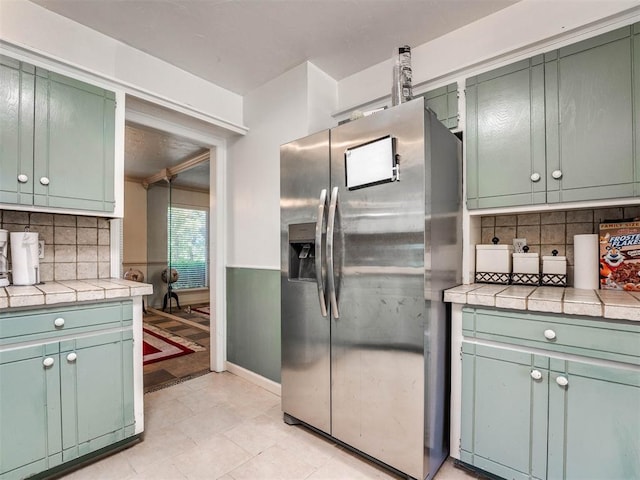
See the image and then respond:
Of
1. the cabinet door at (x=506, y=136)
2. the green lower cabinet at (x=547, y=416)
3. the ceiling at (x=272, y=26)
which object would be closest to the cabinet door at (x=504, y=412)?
the green lower cabinet at (x=547, y=416)

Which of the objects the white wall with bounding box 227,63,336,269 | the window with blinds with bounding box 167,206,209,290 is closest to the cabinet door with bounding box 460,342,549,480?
the white wall with bounding box 227,63,336,269

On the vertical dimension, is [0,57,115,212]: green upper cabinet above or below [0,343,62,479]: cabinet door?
above

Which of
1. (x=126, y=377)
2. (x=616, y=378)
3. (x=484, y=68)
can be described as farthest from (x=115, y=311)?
(x=484, y=68)

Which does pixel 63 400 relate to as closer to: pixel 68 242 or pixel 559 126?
pixel 68 242

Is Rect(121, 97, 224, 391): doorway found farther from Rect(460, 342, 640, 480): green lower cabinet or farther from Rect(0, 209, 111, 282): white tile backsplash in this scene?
Rect(460, 342, 640, 480): green lower cabinet

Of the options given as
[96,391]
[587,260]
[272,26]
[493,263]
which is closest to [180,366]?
[96,391]

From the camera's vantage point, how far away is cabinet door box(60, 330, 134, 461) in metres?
1.54

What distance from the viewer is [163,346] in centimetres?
364

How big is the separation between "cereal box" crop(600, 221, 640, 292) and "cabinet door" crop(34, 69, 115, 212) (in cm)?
287

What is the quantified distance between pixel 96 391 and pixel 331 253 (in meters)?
1.45

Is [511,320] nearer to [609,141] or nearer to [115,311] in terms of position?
[609,141]

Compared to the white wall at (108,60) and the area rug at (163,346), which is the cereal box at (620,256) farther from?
the area rug at (163,346)

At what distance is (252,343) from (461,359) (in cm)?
177

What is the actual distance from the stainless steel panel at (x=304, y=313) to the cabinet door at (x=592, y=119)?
3.99 ft
